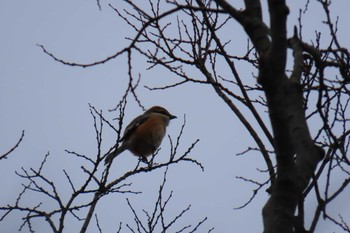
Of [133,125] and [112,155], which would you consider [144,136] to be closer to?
[133,125]

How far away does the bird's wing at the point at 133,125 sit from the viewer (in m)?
9.41

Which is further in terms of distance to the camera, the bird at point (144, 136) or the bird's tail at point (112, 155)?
the bird at point (144, 136)

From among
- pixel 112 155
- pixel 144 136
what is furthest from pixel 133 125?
pixel 112 155

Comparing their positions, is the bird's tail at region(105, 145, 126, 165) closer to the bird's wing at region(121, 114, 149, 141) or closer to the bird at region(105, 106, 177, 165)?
the bird at region(105, 106, 177, 165)

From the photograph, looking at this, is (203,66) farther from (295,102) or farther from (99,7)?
(295,102)

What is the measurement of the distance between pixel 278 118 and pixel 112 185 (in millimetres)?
2920

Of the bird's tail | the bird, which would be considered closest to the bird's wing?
the bird

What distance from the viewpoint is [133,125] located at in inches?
383

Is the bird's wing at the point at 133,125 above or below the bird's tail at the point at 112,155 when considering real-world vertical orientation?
above

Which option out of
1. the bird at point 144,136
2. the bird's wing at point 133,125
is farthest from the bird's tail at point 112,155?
the bird's wing at point 133,125

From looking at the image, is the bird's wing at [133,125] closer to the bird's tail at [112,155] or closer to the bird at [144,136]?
the bird at [144,136]

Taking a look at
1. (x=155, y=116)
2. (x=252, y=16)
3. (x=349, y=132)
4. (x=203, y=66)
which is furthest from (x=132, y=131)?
(x=252, y=16)

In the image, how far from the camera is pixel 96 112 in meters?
5.12

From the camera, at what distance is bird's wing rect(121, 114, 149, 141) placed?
9.41 metres
